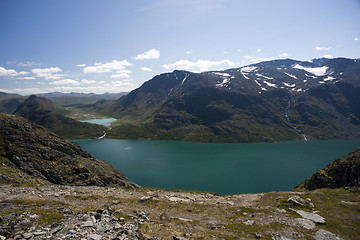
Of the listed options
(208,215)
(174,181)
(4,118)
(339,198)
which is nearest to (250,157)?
(174,181)

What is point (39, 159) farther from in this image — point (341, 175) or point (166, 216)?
point (341, 175)

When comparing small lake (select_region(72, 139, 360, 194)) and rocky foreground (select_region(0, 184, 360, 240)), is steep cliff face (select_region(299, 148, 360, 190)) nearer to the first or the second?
rocky foreground (select_region(0, 184, 360, 240))

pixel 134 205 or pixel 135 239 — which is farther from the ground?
pixel 135 239

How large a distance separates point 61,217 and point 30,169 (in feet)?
125

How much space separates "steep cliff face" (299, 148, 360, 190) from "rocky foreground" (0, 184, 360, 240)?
9557mm

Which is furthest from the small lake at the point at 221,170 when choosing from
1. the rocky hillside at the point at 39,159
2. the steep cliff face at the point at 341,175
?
the rocky hillside at the point at 39,159

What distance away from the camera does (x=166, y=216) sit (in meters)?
23.9

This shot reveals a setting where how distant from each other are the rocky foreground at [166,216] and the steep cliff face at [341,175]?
9.56 metres

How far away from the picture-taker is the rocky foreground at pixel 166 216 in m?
15.8

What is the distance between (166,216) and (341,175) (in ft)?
165

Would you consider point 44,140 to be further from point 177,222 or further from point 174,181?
point 174,181

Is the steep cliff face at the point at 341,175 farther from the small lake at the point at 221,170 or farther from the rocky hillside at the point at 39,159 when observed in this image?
the rocky hillside at the point at 39,159

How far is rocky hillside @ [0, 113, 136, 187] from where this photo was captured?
44781 millimetres

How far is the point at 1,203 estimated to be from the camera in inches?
899
